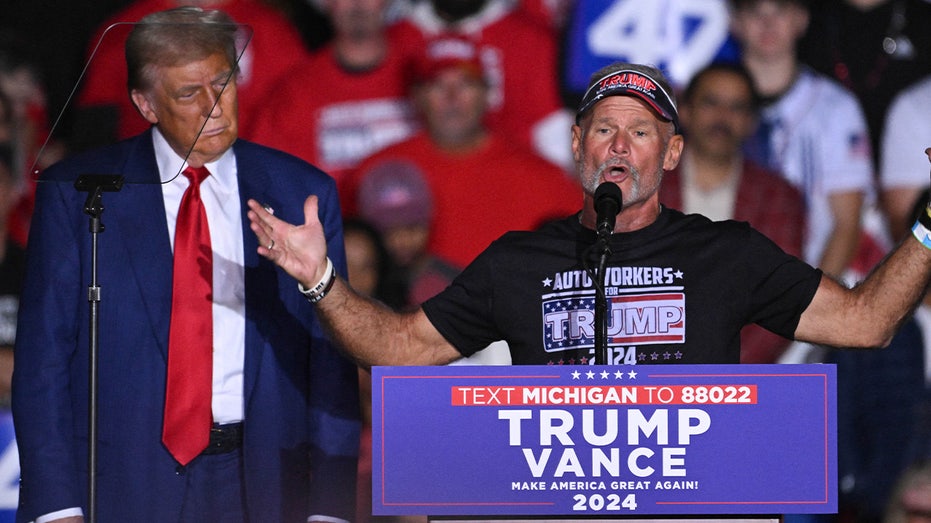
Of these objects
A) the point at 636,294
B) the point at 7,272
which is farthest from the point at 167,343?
the point at 7,272

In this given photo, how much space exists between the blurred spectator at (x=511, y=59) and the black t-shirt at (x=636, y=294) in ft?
7.32

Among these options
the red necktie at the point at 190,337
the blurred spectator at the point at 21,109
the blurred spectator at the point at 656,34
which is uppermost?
the blurred spectator at the point at 656,34

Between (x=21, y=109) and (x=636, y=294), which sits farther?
(x=21, y=109)

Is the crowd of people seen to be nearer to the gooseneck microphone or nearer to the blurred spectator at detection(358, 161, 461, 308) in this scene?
the blurred spectator at detection(358, 161, 461, 308)

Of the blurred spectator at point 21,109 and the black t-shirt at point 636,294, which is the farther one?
the blurred spectator at point 21,109

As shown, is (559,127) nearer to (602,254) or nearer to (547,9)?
(547,9)

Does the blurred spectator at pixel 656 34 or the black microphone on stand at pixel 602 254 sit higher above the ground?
the blurred spectator at pixel 656 34

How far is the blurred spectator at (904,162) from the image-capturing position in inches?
199

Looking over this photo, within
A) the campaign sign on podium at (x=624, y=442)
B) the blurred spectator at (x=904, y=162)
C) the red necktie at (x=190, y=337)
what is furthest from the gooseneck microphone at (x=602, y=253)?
the blurred spectator at (x=904, y=162)

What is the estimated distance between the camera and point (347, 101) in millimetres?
5133

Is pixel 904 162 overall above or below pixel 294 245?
above

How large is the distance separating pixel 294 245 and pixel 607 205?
66 centimetres

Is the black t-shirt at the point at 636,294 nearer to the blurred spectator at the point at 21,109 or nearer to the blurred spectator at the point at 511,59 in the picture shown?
the blurred spectator at the point at 511,59

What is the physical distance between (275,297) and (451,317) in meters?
0.42
